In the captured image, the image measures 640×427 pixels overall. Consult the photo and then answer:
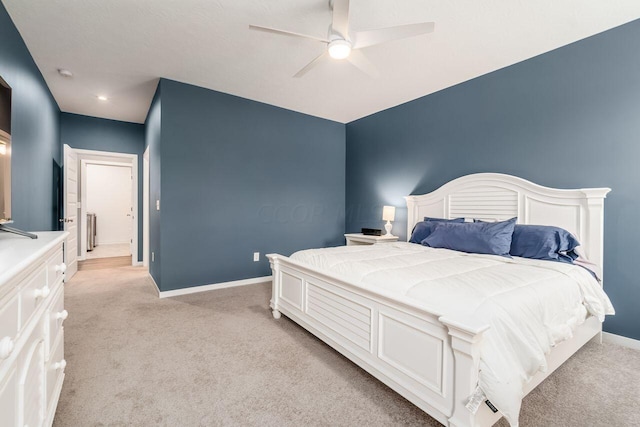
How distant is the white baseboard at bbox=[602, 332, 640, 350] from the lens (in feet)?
7.76

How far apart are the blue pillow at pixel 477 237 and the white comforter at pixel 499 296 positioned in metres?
0.16

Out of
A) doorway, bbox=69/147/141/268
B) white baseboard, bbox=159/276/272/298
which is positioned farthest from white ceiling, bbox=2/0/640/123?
doorway, bbox=69/147/141/268

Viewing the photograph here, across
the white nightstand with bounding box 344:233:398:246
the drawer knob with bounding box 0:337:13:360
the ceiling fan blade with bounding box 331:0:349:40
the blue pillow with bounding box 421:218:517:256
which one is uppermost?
the ceiling fan blade with bounding box 331:0:349:40

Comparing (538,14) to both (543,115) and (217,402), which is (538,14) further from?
(217,402)

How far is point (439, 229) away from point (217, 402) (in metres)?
2.45

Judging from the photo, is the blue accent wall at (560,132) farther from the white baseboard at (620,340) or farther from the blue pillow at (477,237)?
the blue pillow at (477,237)

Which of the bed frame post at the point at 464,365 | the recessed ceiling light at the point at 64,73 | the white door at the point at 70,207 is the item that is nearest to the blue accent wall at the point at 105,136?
the white door at the point at 70,207

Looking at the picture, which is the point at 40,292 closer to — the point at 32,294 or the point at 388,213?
the point at 32,294

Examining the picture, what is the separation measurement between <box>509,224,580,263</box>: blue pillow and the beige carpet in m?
0.74

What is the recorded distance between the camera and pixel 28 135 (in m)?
2.88

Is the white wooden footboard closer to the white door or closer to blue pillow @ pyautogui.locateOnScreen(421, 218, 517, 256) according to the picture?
blue pillow @ pyautogui.locateOnScreen(421, 218, 517, 256)

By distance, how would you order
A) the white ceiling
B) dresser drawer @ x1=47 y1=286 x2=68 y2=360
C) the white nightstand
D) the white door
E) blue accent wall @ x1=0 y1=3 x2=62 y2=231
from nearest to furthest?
dresser drawer @ x1=47 y1=286 x2=68 y2=360, the white ceiling, blue accent wall @ x1=0 y1=3 x2=62 y2=231, the white nightstand, the white door

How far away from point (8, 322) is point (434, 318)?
4.99 ft

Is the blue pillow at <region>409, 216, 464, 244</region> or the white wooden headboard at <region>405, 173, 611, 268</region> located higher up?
the white wooden headboard at <region>405, 173, 611, 268</region>
